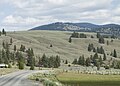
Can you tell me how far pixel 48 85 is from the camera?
60219 millimetres

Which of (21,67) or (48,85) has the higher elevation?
(48,85)

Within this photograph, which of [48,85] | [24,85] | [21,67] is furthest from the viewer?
[21,67]

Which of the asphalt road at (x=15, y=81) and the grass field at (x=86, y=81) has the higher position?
the asphalt road at (x=15, y=81)

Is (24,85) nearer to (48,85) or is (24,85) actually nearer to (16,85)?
(16,85)

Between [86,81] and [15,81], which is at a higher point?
[15,81]

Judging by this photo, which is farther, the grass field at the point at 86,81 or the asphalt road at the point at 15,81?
the grass field at the point at 86,81

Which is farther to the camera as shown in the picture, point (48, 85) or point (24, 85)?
point (24, 85)

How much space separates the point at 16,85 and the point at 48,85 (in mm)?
8671

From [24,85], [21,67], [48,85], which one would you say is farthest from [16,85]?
[21,67]

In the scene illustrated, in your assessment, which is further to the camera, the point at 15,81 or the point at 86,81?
the point at 86,81

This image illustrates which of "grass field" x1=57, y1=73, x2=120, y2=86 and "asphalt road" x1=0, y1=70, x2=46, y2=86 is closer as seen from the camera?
"asphalt road" x1=0, y1=70, x2=46, y2=86

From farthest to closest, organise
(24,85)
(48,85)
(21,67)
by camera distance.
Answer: (21,67) < (24,85) < (48,85)

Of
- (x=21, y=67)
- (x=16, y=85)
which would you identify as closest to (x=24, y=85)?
(x=16, y=85)

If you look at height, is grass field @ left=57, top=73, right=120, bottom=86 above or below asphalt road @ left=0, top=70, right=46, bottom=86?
below
